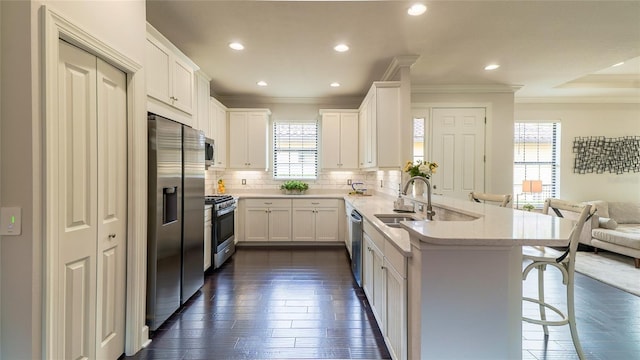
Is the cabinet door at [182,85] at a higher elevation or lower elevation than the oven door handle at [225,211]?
higher

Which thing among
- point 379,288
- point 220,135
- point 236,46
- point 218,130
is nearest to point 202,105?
point 218,130

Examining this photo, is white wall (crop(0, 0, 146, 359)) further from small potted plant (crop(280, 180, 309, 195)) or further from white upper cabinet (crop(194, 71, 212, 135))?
small potted plant (crop(280, 180, 309, 195))

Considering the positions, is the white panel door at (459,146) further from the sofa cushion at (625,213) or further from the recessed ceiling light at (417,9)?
the recessed ceiling light at (417,9)

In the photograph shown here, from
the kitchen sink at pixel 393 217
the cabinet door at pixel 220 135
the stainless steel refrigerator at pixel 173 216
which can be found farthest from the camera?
the cabinet door at pixel 220 135

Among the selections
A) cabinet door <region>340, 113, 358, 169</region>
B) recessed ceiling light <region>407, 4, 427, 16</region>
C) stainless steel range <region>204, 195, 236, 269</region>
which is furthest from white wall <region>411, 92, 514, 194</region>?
stainless steel range <region>204, 195, 236, 269</region>

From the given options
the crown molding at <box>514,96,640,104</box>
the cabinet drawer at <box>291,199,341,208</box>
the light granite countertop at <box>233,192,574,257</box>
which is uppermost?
the crown molding at <box>514,96,640,104</box>

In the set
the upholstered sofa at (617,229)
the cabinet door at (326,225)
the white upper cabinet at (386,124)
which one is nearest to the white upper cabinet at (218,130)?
the cabinet door at (326,225)

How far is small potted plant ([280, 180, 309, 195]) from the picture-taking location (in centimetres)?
526

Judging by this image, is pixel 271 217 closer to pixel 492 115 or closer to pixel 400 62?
pixel 400 62

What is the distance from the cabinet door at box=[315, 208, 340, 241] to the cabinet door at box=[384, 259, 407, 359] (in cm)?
294

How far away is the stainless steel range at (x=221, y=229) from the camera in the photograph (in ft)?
12.0

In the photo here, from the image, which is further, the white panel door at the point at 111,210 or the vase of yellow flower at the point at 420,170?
the vase of yellow flower at the point at 420,170
